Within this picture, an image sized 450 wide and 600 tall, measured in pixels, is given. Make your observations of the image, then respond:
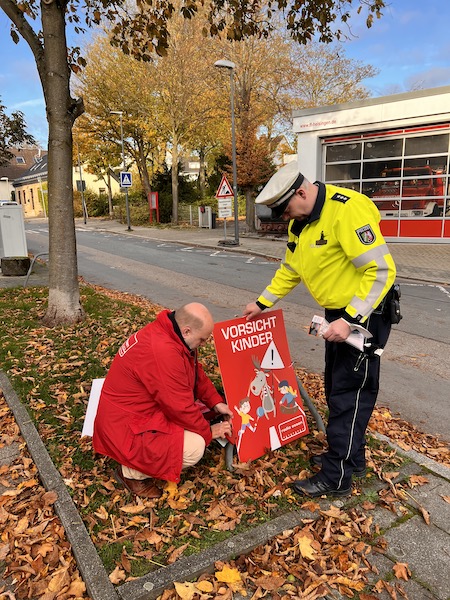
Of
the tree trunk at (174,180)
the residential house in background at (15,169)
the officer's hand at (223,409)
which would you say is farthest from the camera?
the residential house in background at (15,169)

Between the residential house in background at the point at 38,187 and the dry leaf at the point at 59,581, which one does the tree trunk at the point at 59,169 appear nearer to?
the dry leaf at the point at 59,581

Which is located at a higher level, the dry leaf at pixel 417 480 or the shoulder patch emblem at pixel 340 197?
the shoulder patch emblem at pixel 340 197

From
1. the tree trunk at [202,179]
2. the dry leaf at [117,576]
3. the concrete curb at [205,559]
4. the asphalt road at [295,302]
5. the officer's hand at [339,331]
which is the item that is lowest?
the asphalt road at [295,302]

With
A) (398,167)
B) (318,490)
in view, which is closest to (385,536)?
(318,490)

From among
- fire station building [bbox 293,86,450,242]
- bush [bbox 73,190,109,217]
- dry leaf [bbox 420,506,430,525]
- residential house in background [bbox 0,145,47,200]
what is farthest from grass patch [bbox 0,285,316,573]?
residential house in background [bbox 0,145,47,200]

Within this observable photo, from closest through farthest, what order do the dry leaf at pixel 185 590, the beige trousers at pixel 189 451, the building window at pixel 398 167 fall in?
the dry leaf at pixel 185 590 → the beige trousers at pixel 189 451 → the building window at pixel 398 167

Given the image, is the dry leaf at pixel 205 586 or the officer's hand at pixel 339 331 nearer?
the dry leaf at pixel 205 586

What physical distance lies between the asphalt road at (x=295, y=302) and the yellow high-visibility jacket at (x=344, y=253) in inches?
82.9

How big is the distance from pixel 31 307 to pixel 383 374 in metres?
5.35

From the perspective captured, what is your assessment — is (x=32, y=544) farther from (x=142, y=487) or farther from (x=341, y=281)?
(x=341, y=281)

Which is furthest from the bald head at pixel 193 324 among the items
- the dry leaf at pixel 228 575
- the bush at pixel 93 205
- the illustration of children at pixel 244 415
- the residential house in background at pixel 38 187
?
the residential house in background at pixel 38 187

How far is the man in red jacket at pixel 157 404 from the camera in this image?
8.57ft

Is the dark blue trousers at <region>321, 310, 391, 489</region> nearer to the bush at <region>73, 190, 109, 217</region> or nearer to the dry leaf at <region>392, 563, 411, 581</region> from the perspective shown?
the dry leaf at <region>392, 563, 411, 581</region>

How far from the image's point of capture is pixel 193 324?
104 inches
